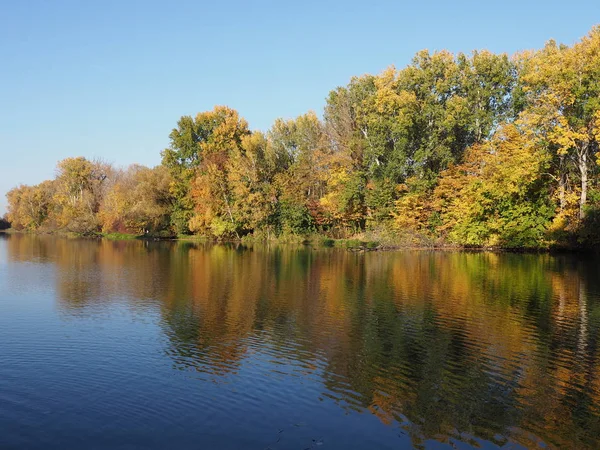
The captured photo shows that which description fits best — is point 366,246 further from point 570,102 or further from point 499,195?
point 570,102

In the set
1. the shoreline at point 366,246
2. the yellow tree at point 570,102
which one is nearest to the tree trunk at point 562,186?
the yellow tree at point 570,102

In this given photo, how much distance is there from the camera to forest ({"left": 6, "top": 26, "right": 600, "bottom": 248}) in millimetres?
42406

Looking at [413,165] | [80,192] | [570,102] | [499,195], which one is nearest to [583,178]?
[570,102]

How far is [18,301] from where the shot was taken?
21.3 meters

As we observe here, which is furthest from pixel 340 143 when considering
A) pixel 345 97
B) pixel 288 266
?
pixel 288 266

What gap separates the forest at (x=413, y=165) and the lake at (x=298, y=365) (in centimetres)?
1977

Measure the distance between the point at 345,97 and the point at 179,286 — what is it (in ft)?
132

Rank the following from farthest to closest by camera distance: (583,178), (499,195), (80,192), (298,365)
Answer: (80,192) → (499,195) → (583,178) → (298,365)

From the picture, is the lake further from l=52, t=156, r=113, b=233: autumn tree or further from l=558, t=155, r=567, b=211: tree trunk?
l=52, t=156, r=113, b=233: autumn tree

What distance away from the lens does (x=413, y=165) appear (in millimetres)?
54719

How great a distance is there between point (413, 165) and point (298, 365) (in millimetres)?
44234

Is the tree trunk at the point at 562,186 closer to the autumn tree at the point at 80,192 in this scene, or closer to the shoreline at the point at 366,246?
the shoreline at the point at 366,246

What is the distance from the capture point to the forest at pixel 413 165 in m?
42.4

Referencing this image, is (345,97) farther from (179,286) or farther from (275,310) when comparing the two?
(275,310)
